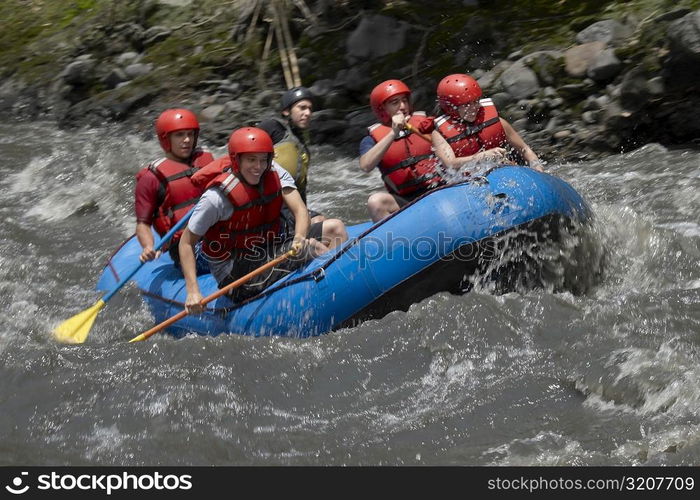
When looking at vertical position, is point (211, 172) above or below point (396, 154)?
above

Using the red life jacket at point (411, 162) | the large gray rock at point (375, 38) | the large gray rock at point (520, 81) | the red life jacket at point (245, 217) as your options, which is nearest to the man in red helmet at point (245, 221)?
the red life jacket at point (245, 217)

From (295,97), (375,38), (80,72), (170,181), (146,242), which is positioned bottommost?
(80,72)

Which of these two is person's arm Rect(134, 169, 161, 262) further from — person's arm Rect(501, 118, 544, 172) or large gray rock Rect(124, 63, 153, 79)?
large gray rock Rect(124, 63, 153, 79)

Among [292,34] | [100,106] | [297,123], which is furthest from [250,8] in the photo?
[297,123]

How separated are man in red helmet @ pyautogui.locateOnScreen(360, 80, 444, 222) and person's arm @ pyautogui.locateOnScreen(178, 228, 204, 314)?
117cm

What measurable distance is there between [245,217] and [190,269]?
0.44 metres

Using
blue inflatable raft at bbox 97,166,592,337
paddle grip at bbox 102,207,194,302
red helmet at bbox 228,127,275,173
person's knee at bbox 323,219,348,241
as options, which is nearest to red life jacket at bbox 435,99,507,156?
blue inflatable raft at bbox 97,166,592,337

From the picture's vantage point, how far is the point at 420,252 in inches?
235

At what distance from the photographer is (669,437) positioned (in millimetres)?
4711

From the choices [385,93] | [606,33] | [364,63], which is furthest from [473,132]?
[364,63]

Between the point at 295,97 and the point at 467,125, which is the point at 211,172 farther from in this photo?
the point at 467,125

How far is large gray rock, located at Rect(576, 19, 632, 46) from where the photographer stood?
9664mm

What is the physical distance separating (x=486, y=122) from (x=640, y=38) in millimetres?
3175
